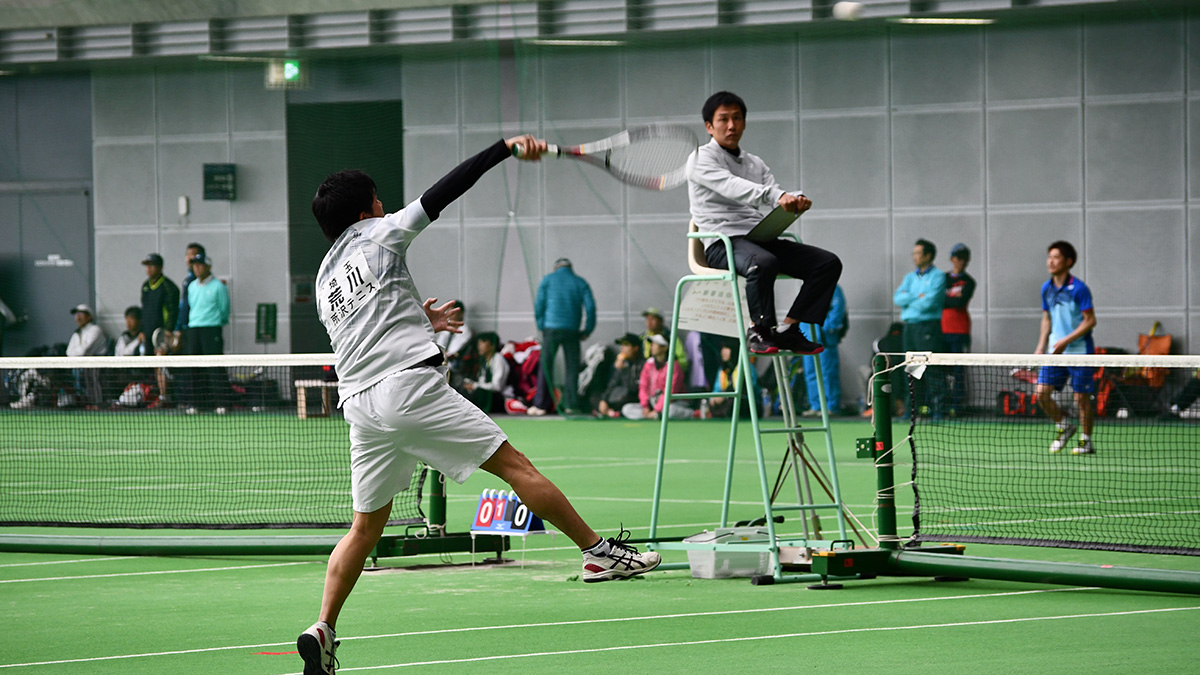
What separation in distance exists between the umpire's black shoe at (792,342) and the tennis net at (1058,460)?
2.21 ft

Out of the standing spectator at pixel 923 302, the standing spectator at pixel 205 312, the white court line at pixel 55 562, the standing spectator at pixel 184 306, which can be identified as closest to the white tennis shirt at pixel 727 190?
Answer: the white court line at pixel 55 562

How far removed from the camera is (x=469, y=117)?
22.9 metres

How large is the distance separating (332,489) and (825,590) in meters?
6.16

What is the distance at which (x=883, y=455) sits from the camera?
799cm

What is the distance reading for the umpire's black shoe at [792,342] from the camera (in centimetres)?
763

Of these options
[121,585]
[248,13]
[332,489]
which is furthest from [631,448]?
[248,13]

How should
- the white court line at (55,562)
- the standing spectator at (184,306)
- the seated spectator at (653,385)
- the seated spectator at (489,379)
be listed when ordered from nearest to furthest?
the white court line at (55,562)
the seated spectator at (653,385)
the seated spectator at (489,379)
the standing spectator at (184,306)

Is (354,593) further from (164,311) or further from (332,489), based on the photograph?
(164,311)

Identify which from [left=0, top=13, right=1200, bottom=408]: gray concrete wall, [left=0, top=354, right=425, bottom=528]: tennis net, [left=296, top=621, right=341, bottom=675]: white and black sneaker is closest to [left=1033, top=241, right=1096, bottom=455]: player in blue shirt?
[left=0, top=13, right=1200, bottom=408]: gray concrete wall

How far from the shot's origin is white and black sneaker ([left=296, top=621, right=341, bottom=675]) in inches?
208

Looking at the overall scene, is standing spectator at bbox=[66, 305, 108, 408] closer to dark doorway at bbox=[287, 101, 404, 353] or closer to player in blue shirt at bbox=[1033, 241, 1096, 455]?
dark doorway at bbox=[287, 101, 404, 353]

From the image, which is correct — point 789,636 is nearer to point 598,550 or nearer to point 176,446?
point 598,550

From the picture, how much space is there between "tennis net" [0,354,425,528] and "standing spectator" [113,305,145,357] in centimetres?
253

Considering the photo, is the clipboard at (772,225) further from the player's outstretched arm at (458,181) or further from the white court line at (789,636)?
the player's outstretched arm at (458,181)
